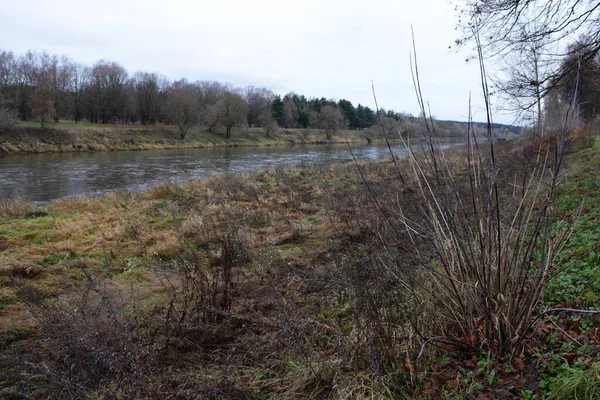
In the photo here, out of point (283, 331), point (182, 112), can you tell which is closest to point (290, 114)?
point (182, 112)

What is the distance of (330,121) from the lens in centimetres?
7775

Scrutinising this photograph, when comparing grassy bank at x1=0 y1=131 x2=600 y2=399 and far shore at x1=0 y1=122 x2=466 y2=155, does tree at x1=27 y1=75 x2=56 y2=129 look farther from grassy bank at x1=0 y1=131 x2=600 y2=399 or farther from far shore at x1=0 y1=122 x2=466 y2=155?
grassy bank at x1=0 y1=131 x2=600 y2=399

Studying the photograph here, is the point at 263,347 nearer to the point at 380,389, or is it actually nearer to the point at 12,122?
the point at 380,389

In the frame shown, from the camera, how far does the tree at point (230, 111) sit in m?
58.8

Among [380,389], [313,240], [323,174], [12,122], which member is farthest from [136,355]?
[12,122]

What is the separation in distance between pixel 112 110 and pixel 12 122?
25.2 metres

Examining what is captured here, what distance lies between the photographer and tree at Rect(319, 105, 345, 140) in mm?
76469

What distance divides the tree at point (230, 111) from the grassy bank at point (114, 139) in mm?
2002

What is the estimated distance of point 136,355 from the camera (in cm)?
296

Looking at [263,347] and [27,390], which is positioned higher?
[263,347]

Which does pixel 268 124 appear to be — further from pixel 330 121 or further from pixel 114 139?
pixel 114 139

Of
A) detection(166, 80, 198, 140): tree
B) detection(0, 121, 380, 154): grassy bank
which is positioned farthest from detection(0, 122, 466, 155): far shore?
detection(166, 80, 198, 140): tree

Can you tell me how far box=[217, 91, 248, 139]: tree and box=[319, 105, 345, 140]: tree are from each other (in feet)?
66.6

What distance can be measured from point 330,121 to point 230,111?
25.4m
